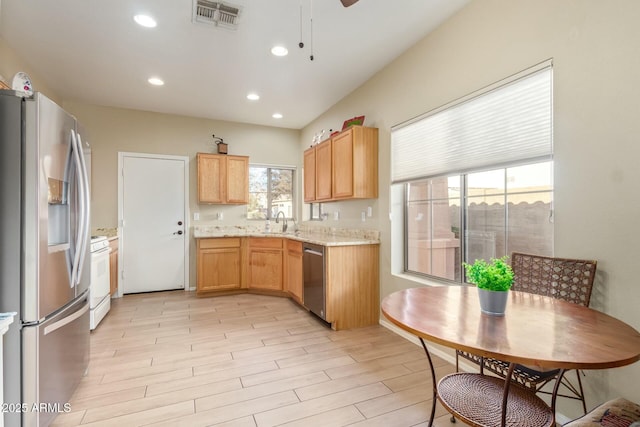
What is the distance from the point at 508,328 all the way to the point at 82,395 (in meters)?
2.59

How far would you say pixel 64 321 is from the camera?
1.82m

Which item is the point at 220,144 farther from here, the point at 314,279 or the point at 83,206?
the point at 83,206

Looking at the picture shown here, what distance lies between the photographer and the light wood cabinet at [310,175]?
14.5ft

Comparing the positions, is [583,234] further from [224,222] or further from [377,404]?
[224,222]

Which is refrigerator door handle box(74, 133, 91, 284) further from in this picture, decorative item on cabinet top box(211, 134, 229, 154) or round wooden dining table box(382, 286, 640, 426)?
decorative item on cabinet top box(211, 134, 229, 154)

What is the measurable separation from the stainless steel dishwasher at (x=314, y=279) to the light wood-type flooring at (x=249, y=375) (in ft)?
0.63

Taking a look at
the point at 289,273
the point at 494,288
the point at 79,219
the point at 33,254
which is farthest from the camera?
the point at 289,273

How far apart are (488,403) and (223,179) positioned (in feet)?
14.7

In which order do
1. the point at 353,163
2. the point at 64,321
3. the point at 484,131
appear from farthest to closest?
1. the point at 353,163
2. the point at 484,131
3. the point at 64,321

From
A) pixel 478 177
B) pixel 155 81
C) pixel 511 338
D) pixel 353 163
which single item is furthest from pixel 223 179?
pixel 511 338

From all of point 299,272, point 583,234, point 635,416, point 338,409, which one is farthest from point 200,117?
point 635,416

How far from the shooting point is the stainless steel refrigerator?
151 cm

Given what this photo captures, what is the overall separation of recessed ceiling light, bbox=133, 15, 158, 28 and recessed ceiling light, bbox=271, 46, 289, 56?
1.02 m

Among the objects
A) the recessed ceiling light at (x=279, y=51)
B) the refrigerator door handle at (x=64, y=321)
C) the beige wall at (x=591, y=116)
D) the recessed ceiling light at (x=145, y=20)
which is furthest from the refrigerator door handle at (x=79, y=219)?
the beige wall at (x=591, y=116)
